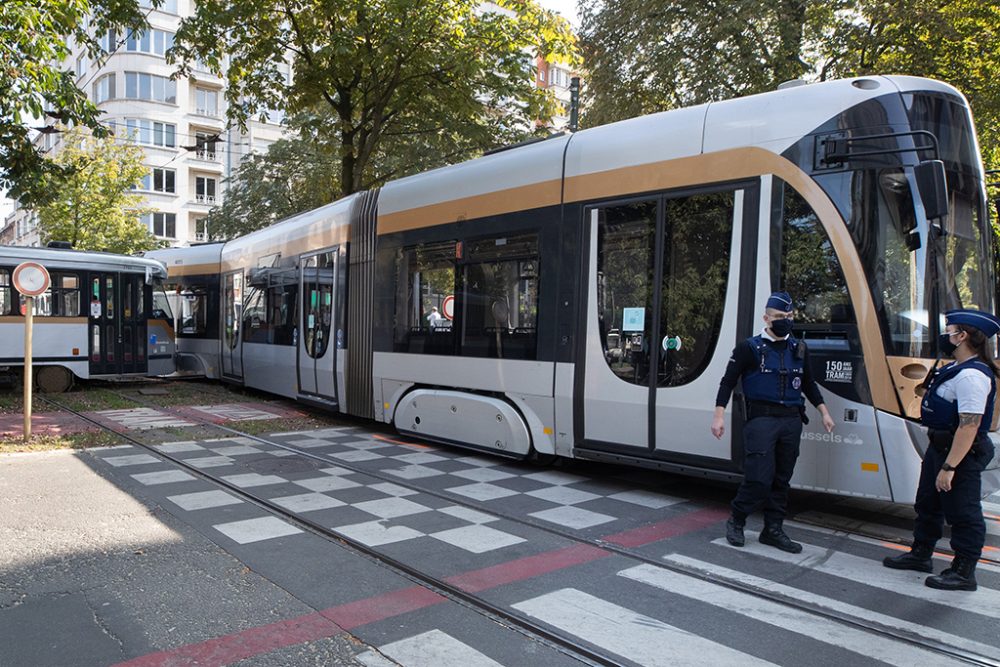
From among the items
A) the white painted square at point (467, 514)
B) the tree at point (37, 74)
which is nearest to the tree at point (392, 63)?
the tree at point (37, 74)

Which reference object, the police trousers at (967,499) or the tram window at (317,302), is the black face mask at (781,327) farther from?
the tram window at (317,302)

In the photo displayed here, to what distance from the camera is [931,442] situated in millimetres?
4676

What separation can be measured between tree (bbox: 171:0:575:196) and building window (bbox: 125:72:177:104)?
103ft

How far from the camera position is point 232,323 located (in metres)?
15.4

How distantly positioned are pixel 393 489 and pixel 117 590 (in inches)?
115

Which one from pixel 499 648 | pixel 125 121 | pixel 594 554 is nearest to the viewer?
pixel 499 648

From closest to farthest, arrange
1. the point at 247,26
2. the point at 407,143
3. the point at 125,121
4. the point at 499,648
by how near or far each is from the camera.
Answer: the point at 499,648 < the point at 247,26 < the point at 407,143 < the point at 125,121

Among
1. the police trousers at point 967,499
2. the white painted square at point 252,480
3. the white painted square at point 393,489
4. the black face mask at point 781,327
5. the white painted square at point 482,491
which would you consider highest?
the black face mask at point 781,327

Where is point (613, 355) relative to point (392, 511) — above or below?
above

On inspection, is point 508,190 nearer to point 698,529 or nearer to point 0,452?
point 698,529

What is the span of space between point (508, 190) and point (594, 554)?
428 cm

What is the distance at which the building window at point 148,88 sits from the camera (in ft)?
139

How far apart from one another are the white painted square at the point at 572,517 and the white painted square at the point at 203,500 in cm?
275

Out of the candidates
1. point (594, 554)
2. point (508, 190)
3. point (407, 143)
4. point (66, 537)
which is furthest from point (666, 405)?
point (407, 143)
